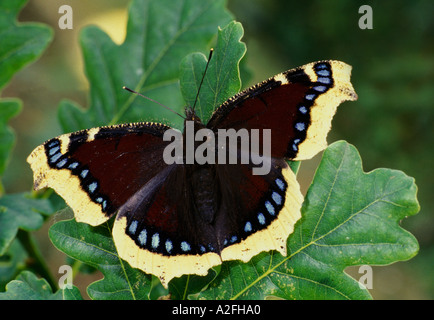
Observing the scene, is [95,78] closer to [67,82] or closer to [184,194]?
[184,194]

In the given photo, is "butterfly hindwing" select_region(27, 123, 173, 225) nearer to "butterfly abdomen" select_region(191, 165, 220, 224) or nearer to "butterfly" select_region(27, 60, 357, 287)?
"butterfly" select_region(27, 60, 357, 287)

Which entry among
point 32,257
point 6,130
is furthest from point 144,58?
point 32,257

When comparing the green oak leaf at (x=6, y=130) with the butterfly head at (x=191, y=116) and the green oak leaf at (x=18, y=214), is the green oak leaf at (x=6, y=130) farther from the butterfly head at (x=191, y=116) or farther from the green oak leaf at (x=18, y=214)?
the butterfly head at (x=191, y=116)

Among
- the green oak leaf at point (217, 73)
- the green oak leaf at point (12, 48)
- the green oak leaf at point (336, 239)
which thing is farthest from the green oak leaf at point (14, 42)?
the green oak leaf at point (336, 239)

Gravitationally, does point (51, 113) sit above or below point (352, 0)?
below

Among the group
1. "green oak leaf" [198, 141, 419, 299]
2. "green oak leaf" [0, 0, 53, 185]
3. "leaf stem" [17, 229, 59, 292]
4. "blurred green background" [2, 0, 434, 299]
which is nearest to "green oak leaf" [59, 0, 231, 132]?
"green oak leaf" [0, 0, 53, 185]

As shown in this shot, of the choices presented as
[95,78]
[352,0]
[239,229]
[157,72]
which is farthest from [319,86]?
[352,0]

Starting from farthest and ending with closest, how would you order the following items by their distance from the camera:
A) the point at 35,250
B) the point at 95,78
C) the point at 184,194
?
the point at 95,78
the point at 35,250
the point at 184,194
